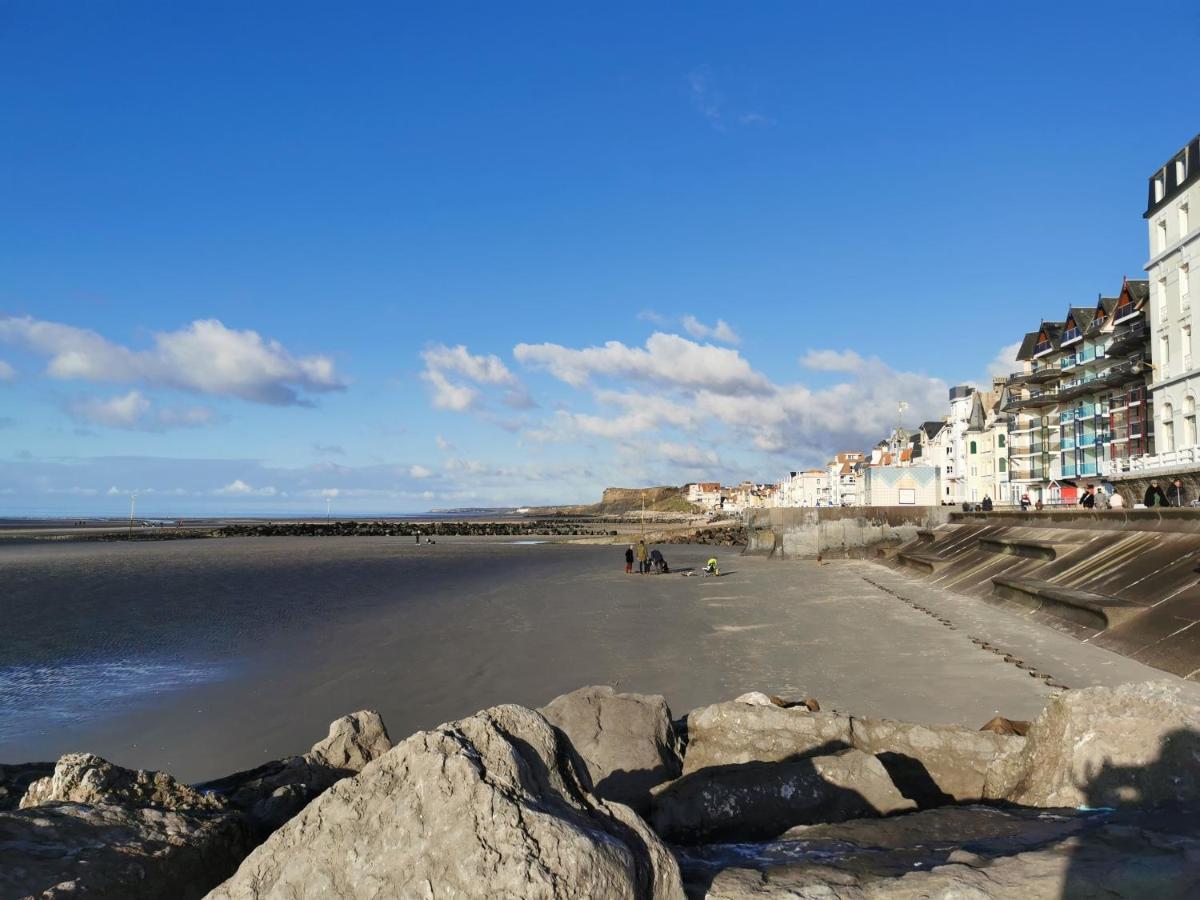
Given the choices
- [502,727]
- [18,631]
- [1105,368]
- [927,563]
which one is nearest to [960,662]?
[502,727]

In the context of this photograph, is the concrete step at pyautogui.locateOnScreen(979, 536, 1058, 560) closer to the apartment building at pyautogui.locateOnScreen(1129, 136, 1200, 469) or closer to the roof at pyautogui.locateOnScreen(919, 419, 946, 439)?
the apartment building at pyautogui.locateOnScreen(1129, 136, 1200, 469)

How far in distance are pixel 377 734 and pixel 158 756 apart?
6033 mm

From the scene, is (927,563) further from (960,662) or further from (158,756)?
(158,756)

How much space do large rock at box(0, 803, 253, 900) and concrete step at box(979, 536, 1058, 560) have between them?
28.0m

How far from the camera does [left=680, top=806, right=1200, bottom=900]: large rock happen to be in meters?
3.68

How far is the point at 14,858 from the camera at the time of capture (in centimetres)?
321

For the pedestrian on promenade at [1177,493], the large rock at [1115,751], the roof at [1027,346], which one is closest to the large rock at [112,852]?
the large rock at [1115,751]

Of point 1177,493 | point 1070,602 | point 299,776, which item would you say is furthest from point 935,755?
point 1177,493

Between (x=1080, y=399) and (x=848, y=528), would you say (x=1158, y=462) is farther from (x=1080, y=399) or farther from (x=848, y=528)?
(x=1080, y=399)

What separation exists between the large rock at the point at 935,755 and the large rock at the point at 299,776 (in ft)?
14.1

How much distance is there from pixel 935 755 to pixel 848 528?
44.0 metres

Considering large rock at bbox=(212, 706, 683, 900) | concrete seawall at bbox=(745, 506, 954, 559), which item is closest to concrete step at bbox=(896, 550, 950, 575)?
concrete seawall at bbox=(745, 506, 954, 559)

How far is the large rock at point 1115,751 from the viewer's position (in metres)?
5.68

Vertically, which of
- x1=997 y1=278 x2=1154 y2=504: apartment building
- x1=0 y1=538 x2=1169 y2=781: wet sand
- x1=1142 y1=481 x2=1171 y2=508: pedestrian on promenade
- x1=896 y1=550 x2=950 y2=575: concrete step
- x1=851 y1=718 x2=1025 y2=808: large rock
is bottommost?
x1=0 y1=538 x2=1169 y2=781: wet sand
